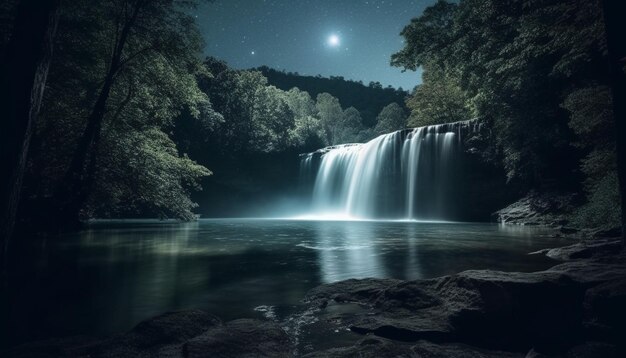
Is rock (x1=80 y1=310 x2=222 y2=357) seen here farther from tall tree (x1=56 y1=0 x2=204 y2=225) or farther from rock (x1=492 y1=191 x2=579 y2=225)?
rock (x1=492 y1=191 x2=579 y2=225)

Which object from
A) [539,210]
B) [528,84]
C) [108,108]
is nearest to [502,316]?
[108,108]

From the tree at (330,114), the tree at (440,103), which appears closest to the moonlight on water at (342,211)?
the tree at (440,103)

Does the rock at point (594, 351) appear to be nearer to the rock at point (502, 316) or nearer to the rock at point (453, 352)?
the rock at point (502, 316)

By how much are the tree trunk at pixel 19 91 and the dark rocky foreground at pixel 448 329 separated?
147 cm

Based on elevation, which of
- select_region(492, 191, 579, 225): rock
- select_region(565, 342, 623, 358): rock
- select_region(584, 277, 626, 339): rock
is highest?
select_region(492, 191, 579, 225): rock

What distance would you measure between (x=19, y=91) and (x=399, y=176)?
3330cm

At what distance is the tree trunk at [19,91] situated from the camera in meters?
3.25

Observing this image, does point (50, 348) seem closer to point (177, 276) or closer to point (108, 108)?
point (177, 276)

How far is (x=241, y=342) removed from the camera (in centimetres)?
320

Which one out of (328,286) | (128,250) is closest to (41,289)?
(328,286)

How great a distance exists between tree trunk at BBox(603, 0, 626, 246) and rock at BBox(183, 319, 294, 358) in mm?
7007

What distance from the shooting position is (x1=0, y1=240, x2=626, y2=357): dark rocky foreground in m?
3.04

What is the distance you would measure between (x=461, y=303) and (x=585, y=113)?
12353 mm

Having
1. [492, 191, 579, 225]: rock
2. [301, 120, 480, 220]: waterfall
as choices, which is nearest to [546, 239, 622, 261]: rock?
[492, 191, 579, 225]: rock
